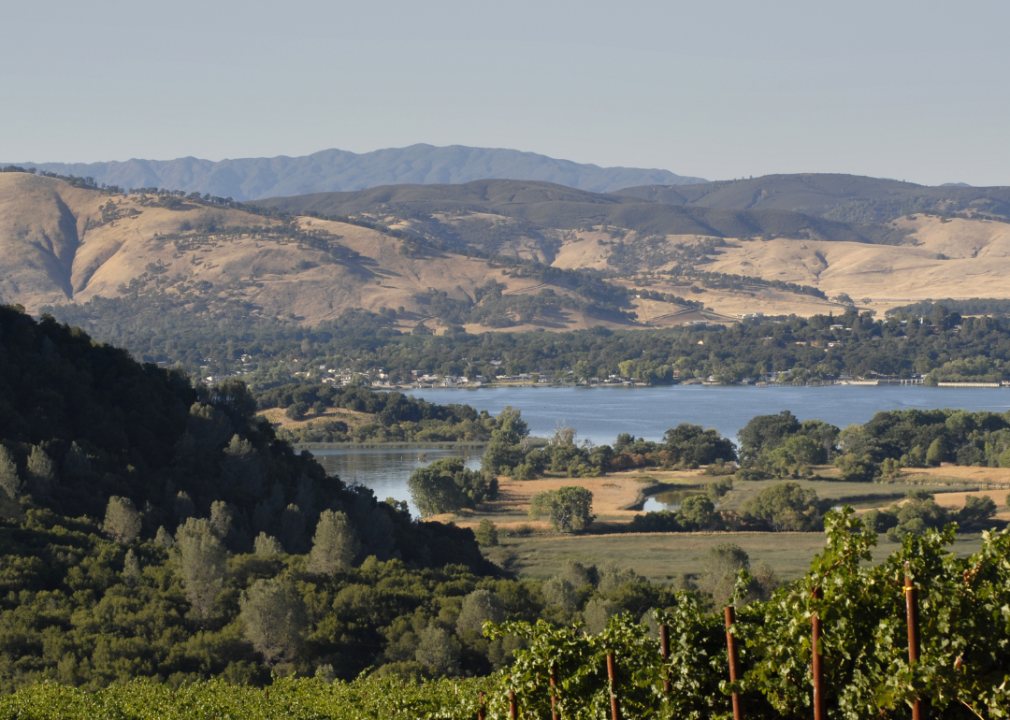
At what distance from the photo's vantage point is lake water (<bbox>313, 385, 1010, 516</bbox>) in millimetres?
78250

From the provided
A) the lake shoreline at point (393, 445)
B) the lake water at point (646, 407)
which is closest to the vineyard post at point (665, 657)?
the lake water at point (646, 407)

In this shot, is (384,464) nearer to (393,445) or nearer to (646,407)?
(393,445)

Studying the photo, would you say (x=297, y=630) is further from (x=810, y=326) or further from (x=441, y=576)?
(x=810, y=326)

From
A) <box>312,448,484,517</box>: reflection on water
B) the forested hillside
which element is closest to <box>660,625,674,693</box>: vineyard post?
the forested hillside

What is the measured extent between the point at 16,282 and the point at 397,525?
580 feet

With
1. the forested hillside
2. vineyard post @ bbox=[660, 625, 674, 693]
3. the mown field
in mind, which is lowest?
the mown field

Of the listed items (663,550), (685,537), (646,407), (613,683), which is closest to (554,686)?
(613,683)

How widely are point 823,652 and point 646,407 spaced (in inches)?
4198

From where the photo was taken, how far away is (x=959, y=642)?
6.36 meters

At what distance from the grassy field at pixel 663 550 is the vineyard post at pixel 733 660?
29819mm

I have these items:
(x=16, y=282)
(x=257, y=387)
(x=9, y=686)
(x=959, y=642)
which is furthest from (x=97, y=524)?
(x=16, y=282)

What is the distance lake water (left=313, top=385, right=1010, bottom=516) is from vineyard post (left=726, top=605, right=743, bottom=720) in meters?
54.8

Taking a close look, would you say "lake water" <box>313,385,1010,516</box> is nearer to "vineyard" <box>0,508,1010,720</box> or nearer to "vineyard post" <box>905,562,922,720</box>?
"vineyard" <box>0,508,1010,720</box>

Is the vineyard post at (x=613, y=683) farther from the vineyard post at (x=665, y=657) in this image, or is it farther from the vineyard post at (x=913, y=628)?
the vineyard post at (x=913, y=628)
